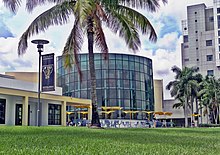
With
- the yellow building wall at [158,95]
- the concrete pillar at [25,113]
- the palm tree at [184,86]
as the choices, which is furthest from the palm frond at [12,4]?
the yellow building wall at [158,95]

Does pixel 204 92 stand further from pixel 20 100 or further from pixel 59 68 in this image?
pixel 20 100

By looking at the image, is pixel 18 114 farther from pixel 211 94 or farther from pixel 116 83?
pixel 211 94

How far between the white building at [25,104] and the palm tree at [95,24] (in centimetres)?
1209

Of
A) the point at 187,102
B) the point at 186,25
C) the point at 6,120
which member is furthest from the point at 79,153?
the point at 186,25

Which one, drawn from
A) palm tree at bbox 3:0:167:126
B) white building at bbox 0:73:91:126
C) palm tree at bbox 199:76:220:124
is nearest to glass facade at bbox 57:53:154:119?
palm tree at bbox 199:76:220:124

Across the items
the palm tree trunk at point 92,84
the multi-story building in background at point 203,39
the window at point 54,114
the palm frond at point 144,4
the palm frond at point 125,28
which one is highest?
the multi-story building in background at point 203,39

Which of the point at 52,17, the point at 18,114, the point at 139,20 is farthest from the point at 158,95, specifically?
the point at 52,17

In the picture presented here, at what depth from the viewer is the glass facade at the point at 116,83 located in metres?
57.8

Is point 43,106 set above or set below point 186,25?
below

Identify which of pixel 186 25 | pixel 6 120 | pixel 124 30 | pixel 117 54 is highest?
pixel 186 25

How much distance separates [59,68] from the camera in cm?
6341

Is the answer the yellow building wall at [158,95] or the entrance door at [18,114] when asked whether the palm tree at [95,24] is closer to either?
the entrance door at [18,114]

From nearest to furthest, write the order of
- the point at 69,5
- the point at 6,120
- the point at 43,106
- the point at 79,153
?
the point at 79,153
the point at 69,5
the point at 6,120
the point at 43,106

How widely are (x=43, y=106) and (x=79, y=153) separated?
107 feet
